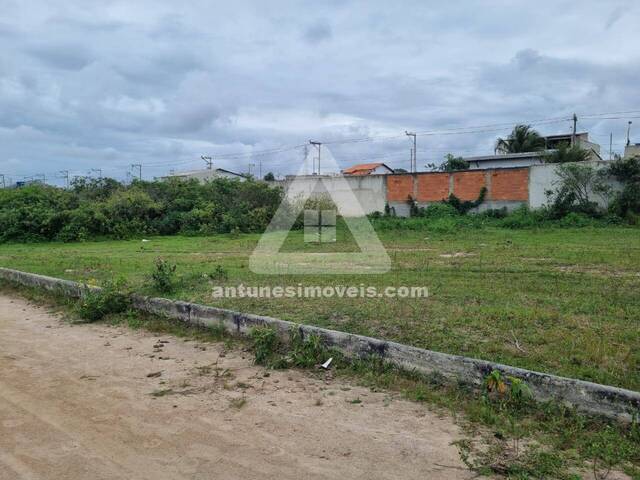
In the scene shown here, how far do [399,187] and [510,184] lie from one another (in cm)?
515

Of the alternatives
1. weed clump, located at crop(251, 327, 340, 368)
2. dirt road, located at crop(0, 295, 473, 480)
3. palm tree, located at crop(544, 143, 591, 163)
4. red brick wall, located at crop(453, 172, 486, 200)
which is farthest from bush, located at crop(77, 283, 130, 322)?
palm tree, located at crop(544, 143, 591, 163)

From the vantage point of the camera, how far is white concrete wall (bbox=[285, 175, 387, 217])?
24.9 meters

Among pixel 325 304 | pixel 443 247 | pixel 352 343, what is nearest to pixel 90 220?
pixel 443 247

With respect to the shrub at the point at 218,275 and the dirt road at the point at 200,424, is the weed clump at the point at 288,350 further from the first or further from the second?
the shrub at the point at 218,275

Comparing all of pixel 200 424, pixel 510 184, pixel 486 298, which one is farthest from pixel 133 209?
pixel 200 424

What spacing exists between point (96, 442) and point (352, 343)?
2.21 m

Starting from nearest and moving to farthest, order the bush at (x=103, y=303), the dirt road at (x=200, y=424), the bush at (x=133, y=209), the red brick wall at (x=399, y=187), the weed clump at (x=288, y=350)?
the dirt road at (x=200, y=424) < the weed clump at (x=288, y=350) < the bush at (x=103, y=303) < the bush at (x=133, y=209) < the red brick wall at (x=399, y=187)

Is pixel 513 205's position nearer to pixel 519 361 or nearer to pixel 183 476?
pixel 519 361

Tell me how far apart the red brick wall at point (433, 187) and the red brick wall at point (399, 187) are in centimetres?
52

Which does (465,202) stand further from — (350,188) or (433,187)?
(350,188)

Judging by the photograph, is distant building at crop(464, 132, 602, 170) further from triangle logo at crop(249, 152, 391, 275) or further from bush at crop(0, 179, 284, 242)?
bush at crop(0, 179, 284, 242)

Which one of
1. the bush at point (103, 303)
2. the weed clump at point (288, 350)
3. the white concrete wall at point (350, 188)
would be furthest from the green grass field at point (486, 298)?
the white concrete wall at point (350, 188)

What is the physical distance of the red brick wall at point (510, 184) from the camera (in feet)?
68.9

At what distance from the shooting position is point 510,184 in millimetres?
21312
